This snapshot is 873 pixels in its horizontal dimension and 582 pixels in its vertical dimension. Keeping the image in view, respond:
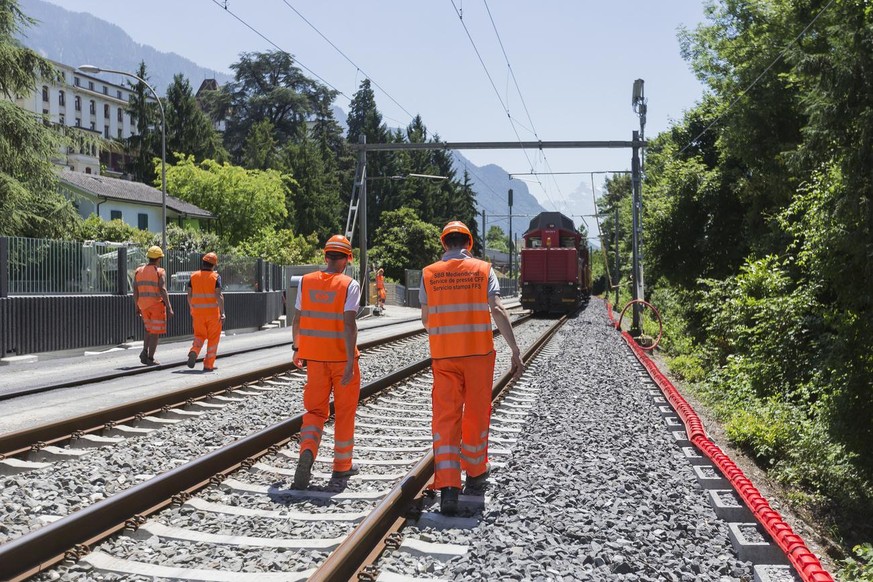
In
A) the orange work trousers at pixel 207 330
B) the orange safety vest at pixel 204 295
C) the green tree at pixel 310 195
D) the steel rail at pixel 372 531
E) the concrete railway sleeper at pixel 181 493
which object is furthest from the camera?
the green tree at pixel 310 195

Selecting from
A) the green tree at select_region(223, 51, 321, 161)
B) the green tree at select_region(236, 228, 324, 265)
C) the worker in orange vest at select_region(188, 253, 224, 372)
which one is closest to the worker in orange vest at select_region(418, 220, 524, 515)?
the worker in orange vest at select_region(188, 253, 224, 372)

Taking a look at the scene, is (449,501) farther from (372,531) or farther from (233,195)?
(233,195)

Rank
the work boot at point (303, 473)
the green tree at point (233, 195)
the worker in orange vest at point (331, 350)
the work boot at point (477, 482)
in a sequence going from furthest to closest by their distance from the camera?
the green tree at point (233, 195)
the worker in orange vest at point (331, 350)
the work boot at point (303, 473)
the work boot at point (477, 482)

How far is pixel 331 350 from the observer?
259 inches

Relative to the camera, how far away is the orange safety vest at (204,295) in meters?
13.1

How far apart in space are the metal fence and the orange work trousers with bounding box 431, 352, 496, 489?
13.0m

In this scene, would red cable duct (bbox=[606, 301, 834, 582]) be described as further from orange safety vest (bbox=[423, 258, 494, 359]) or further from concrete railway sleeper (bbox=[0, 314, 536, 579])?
concrete railway sleeper (bbox=[0, 314, 536, 579])

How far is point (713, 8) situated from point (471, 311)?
31.1 meters

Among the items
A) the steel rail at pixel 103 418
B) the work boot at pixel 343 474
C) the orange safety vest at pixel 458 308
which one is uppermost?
the orange safety vest at pixel 458 308

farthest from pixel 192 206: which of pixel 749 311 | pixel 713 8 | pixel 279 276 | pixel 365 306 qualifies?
pixel 749 311

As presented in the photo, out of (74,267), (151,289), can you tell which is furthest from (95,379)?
(74,267)

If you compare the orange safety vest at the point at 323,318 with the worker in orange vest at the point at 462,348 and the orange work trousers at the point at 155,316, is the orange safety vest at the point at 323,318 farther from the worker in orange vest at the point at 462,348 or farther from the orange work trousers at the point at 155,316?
the orange work trousers at the point at 155,316

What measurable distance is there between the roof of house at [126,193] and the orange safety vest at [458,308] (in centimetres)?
4929

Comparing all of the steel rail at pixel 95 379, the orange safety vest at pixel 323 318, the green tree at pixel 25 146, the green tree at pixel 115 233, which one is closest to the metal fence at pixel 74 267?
the steel rail at pixel 95 379
